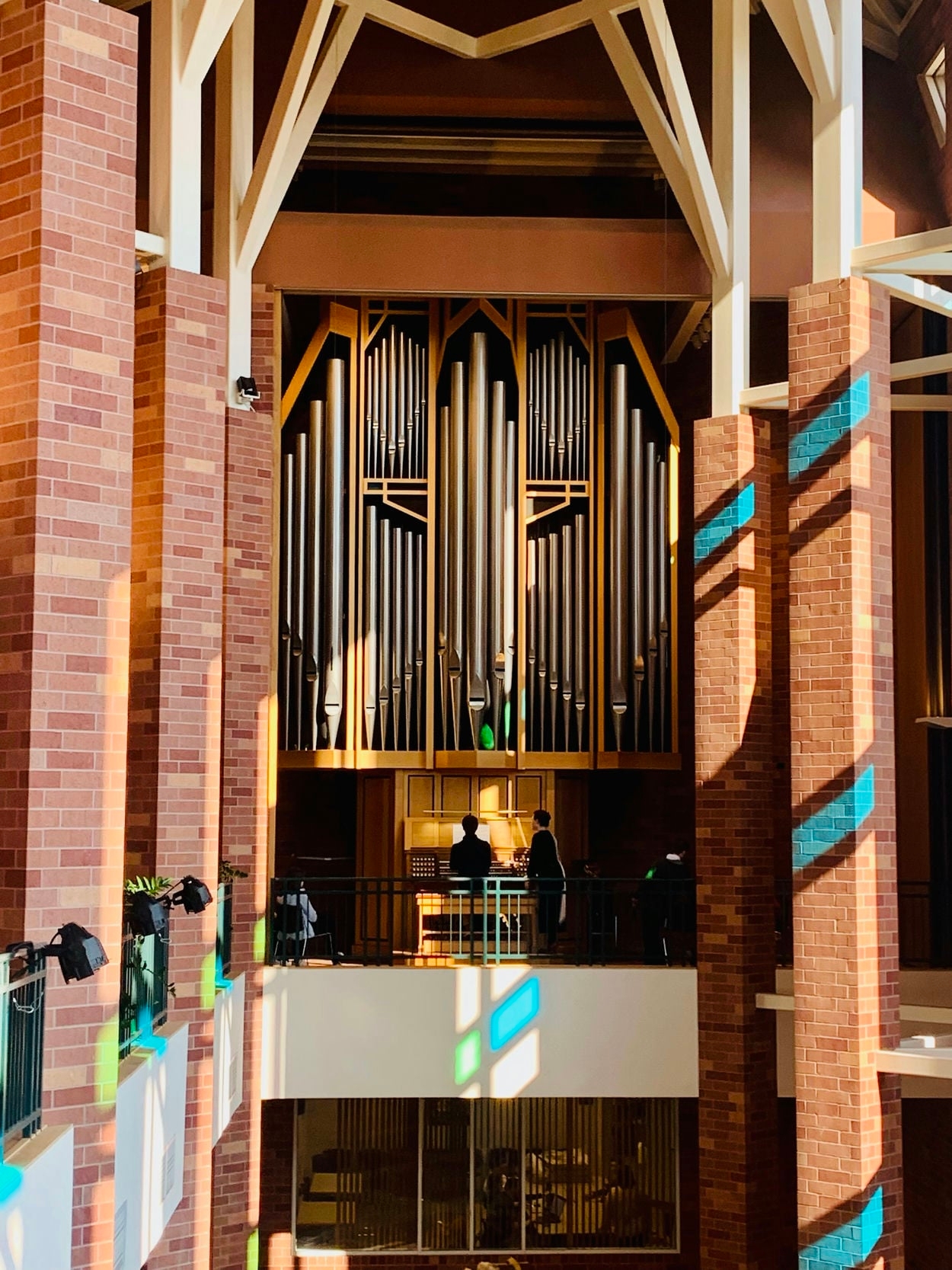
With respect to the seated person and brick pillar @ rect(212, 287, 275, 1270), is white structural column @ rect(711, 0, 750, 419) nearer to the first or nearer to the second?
brick pillar @ rect(212, 287, 275, 1270)

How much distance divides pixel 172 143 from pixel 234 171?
2.54 meters

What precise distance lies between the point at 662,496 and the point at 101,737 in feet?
28.4

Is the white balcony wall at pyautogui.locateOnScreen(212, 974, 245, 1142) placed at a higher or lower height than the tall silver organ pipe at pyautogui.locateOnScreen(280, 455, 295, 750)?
lower

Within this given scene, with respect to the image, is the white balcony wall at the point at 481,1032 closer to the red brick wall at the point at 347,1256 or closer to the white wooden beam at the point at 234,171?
the red brick wall at the point at 347,1256

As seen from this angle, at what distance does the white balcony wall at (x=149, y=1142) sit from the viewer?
6.25 meters

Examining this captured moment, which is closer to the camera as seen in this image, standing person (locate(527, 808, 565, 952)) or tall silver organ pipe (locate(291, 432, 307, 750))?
standing person (locate(527, 808, 565, 952))

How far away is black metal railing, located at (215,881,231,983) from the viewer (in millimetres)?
9898

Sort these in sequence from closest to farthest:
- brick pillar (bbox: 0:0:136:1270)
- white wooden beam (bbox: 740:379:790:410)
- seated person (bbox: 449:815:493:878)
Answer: brick pillar (bbox: 0:0:136:1270) < white wooden beam (bbox: 740:379:790:410) < seated person (bbox: 449:815:493:878)

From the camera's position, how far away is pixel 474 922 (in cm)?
1242

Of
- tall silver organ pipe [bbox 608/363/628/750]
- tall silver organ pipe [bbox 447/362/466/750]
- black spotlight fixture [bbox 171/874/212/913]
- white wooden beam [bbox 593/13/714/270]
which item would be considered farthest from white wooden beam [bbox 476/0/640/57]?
black spotlight fixture [bbox 171/874/212/913]

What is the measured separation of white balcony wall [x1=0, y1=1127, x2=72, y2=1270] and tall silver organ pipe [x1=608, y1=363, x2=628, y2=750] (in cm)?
839

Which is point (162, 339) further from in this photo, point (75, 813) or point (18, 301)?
point (75, 813)

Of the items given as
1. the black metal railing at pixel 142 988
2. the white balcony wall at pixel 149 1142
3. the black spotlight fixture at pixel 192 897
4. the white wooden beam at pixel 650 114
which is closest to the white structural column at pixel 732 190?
the white wooden beam at pixel 650 114

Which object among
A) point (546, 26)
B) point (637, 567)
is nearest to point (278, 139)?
point (546, 26)
